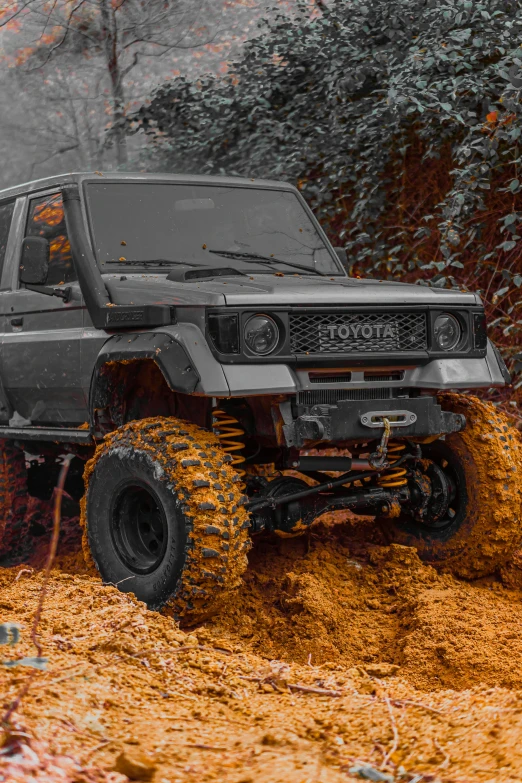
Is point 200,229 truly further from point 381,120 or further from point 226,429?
point 381,120

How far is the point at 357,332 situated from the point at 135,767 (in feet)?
9.49

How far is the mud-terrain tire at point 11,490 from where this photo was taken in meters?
6.11

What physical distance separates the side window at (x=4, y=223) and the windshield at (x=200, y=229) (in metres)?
0.82

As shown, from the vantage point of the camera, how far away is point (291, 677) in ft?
10.8

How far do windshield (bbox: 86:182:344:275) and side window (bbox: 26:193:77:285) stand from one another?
19cm

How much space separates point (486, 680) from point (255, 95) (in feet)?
27.2

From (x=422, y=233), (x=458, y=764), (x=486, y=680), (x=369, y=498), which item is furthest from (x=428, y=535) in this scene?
(x=422, y=233)

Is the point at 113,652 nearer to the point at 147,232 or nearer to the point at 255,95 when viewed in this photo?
the point at 147,232

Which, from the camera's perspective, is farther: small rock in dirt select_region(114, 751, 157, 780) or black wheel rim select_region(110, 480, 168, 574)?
black wheel rim select_region(110, 480, 168, 574)

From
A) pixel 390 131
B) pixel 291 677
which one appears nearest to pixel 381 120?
pixel 390 131

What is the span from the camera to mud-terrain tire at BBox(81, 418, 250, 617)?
4.20 metres

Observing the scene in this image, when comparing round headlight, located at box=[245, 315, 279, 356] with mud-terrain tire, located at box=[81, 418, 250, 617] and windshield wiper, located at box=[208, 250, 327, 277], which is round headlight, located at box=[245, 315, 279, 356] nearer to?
mud-terrain tire, located at box=[81, 418, 250, 617]

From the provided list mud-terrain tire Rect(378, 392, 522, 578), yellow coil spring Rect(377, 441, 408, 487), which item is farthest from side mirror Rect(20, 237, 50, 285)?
mud-terrain tire Rect(378, 392, 522, 578)

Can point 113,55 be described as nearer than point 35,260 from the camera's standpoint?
No
